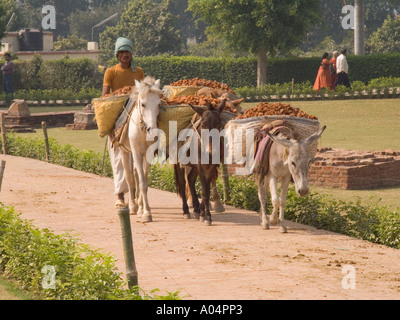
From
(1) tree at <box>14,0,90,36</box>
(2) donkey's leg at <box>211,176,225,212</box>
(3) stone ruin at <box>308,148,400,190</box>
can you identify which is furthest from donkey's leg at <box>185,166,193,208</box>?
(1) tree at <box>14,0,90,36</box>

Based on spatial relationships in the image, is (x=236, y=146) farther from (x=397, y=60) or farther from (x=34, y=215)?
(x=397, y=60)

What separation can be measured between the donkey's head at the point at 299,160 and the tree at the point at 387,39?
51.2m

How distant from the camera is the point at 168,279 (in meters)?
7.62

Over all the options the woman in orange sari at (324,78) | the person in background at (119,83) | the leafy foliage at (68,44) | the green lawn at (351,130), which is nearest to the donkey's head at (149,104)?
the person in background at (119,83)

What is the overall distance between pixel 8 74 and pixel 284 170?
2677 centimetres

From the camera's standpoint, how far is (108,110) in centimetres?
1135

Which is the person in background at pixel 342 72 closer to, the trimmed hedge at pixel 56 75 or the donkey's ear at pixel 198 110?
the trimmed hedge at pixel 56 75

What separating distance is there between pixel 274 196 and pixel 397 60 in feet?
87.4

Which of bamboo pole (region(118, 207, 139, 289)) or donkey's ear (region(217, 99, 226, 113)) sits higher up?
donkey's ear (region(217, 99, 226, 113))

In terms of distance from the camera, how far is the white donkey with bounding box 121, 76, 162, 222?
35.0 feet

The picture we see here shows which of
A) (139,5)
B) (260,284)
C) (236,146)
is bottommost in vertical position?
(260,284)

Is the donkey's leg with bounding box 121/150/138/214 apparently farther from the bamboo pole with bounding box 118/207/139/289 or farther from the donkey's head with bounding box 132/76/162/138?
the bamboo pole with bounding box 118/207/139/289

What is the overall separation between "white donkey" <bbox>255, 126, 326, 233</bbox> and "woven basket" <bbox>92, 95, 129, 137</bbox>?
7.67ft
